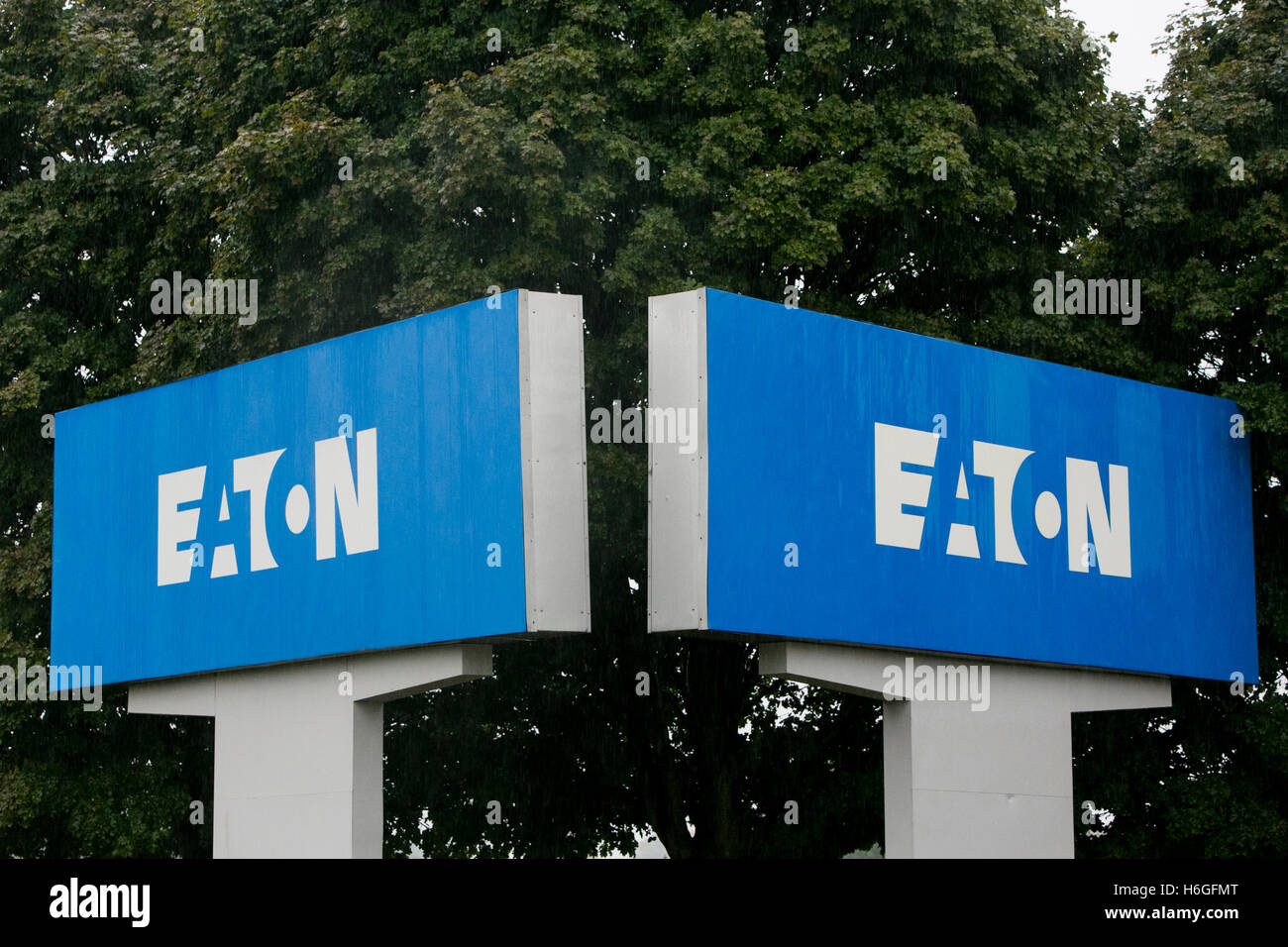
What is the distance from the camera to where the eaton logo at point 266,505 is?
59.2 feet

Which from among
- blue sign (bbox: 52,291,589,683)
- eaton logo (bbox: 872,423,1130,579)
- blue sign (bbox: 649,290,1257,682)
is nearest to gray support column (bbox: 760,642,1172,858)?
blue sign (bbox: 649,290,1257,682)

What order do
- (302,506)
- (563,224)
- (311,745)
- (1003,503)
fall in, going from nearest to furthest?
(311,745), (302,506), (1003,503), (563,224)

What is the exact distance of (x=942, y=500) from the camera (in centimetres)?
1853

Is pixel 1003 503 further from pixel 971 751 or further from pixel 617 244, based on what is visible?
pixel 617 244

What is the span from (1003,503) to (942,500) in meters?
0.89

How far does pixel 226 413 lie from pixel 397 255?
11.4 feet

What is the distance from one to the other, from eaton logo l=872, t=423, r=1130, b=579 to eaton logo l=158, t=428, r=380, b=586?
4.81 metres

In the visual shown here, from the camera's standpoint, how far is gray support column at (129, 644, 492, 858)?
17.5 m

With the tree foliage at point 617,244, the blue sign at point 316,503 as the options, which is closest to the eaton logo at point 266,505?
the blue sign at point 316,503

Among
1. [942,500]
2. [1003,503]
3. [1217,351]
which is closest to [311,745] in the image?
[942,500]

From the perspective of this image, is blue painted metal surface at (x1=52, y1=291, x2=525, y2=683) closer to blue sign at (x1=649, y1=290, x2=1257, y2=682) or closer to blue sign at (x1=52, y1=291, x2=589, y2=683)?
blue sign at (x1=52, y1=291, x2=589, y2=683)

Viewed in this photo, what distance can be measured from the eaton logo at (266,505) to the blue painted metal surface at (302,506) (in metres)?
0.02

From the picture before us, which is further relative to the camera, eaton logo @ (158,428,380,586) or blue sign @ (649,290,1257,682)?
eaton logo @ (158,428,380,586)
